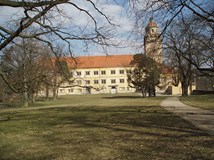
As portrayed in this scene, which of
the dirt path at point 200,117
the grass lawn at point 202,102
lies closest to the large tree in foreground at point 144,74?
the grass lawn at point 202,102

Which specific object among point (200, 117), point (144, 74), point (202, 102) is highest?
point (144, 74)

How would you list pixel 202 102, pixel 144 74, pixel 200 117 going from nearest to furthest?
1. pixel 200 117
2. pixel 202 102
3. pixel 144 74

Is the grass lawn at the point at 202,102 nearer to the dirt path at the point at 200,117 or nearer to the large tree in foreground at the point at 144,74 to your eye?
the dirt path at the point at 200,117

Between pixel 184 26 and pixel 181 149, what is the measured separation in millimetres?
8647

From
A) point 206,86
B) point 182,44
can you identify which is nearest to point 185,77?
point 182,44

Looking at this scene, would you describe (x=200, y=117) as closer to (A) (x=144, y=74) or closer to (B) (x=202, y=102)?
(B) (x=202, y=102)

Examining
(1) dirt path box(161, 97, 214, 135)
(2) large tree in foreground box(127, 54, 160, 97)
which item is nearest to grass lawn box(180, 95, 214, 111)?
(1) dirt path box(161, 97, 214, 135)

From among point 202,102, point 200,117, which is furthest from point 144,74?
point 200,117

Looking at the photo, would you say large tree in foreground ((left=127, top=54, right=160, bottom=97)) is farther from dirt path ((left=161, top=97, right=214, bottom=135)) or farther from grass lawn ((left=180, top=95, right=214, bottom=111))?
dirt path ((left=161, top=97, right=214, bottom=135))

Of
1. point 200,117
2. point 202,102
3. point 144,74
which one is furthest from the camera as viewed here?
point 144,74

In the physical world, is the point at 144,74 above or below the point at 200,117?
above

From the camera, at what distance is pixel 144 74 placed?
64312 mm

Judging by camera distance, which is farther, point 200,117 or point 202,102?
point 202,102

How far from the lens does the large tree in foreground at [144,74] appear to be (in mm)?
61938
